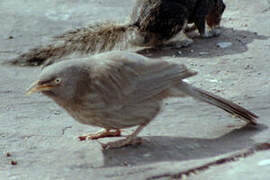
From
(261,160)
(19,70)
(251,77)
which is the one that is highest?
(261,160)

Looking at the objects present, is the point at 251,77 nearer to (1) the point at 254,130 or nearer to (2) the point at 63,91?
(1) the point at 254,130

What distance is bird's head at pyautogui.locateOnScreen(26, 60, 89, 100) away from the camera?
14.4ft

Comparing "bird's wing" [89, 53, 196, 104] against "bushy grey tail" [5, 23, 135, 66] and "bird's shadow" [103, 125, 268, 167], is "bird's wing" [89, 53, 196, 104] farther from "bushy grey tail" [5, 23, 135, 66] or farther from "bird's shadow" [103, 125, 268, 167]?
"bushy grey tail" [5, 23, 135, 66]

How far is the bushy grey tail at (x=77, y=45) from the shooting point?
6.96 m

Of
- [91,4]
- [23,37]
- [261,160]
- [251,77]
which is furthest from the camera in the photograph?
[91,4]

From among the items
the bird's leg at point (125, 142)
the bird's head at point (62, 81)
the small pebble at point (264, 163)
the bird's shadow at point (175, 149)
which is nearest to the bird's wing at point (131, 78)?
the bird's head at point (62, 81)

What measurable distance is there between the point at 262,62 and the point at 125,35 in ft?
5.81

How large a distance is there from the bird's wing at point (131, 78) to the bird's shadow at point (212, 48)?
8.77 feet

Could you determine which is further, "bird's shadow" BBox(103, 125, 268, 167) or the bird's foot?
the bird's foot

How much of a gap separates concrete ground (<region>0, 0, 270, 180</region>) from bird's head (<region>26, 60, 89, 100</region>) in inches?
21.9

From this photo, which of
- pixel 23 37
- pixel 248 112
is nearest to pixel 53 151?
pixel 248 112

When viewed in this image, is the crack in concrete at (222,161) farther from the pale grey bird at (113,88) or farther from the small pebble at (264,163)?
the pale grey bird at (113,88)

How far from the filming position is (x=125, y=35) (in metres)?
7.52

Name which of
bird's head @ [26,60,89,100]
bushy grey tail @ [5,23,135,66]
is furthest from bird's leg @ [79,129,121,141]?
bushy grey tail @ [5,23,135,66]
